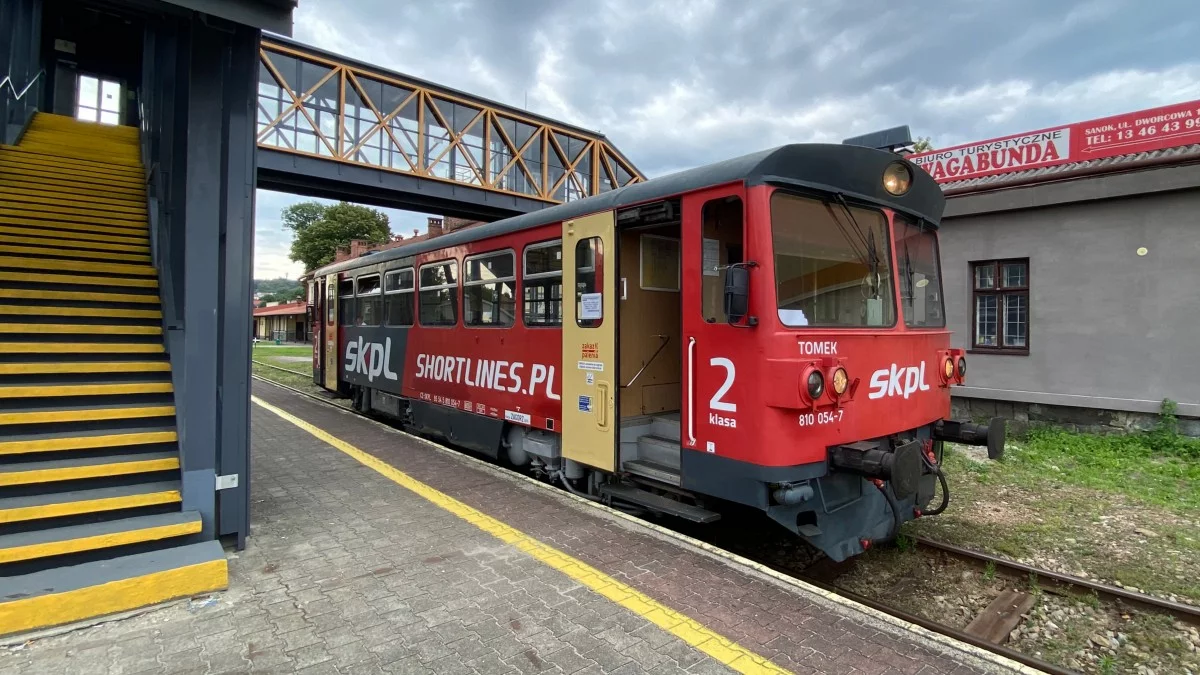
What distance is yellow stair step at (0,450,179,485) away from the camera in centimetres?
378

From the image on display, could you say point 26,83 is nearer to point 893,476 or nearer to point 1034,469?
point 893,476

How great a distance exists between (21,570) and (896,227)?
6.11 meters

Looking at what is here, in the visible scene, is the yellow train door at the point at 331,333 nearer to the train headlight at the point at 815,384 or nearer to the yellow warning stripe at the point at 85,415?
the yellow warning stripe at the point at 85,415

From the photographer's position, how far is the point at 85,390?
454cm

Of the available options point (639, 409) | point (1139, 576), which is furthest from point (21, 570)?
point (1139, 576)

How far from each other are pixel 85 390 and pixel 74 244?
9.74 ft

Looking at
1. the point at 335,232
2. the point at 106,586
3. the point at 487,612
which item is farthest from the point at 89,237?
the point at 335,232

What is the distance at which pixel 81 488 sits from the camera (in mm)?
3961

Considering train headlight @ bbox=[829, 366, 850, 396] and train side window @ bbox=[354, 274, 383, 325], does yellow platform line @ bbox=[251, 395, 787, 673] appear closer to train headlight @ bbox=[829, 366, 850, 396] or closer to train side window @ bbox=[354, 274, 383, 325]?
train headlight @ bbox=[829, 366, 850, 396]

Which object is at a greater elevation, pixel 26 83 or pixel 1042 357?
pixel 26 83

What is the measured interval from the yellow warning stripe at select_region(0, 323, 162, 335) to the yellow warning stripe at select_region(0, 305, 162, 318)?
14 centimetres

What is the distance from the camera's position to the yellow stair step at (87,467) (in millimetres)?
3777

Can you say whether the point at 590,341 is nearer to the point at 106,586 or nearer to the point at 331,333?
the point at 106,586

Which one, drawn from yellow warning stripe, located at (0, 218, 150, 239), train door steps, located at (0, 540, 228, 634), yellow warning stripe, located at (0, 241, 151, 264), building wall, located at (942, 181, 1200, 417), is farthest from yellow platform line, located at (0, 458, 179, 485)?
building wall, located at (942, 181, 1200, 417)
